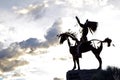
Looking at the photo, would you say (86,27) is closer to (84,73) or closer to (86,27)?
(86,27)

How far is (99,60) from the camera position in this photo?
1121 inches

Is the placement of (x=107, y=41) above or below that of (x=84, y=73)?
above

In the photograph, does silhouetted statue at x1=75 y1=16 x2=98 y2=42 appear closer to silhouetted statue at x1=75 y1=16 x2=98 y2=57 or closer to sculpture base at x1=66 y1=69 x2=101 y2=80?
silhouetted statue at x1=75 y1=16 x2=98 y2=57

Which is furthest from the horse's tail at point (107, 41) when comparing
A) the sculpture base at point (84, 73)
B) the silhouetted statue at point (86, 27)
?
the sculpture base at point (84, 73)

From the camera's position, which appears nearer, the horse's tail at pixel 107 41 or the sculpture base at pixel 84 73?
the horse's tail at pixel 107 41

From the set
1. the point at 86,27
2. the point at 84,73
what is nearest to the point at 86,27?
the point at 86,27

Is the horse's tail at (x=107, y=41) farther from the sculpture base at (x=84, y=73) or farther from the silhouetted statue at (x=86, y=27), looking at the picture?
the sculpture base at (x=84, y=73)

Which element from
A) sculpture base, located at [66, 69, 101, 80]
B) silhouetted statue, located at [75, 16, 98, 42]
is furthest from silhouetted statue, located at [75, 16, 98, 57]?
sculpture base, located at [66, 69, 101, 80]

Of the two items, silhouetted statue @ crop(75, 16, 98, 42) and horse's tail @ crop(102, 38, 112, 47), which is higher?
silhouetted statue @ crop(75, 16, 98, 42)

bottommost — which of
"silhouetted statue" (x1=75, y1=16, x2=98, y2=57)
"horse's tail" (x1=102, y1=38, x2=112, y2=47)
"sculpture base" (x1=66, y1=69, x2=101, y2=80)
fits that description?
"sculpture base" (x1=66, y1=69, x2=101, y2=80)

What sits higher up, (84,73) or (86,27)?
(86,27)

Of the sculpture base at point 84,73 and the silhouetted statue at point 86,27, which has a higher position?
the silhouetted statue at point 86,27

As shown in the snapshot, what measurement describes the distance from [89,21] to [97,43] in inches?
70.0

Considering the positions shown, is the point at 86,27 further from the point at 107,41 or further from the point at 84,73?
the point at 84,73
